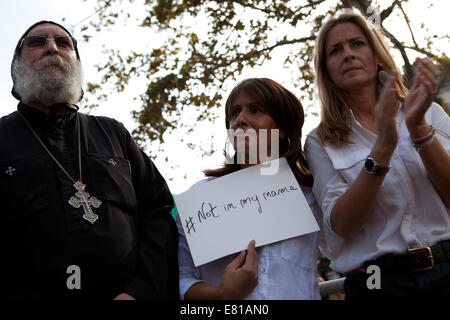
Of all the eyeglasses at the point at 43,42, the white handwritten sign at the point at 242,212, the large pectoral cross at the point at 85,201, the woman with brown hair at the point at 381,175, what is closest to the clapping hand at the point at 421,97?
the woman with brown hair at the point at 381,175

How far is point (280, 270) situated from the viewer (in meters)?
2.10

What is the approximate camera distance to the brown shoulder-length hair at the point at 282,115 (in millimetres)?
2420

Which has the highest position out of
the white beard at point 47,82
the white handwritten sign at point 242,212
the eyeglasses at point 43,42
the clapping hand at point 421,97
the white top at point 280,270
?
the eyeglasses at point 43,42

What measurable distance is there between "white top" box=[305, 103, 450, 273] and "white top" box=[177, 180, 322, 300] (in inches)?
4.6

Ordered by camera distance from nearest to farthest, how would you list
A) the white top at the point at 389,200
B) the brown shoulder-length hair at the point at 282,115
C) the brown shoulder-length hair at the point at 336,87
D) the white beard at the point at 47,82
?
the white top at the point at 389,200 → the brown shoulder-length hair at the point at 336,87 → the brown shoulder-length hair at the point at 282,115 → the white beard at the point at 47,82

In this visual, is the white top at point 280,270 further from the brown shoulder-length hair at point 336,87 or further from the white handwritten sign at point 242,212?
the brown shoulder-length hair at point 336,87

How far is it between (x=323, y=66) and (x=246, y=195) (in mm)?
837

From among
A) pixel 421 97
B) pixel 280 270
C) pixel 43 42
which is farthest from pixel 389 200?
pixel 43 42

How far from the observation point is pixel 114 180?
2.27m

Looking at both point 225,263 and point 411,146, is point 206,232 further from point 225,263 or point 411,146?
point 411,146

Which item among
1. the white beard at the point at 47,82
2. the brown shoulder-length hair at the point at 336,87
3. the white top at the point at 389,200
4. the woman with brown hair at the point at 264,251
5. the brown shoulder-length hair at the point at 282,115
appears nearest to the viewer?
the white top at the point at 389,200

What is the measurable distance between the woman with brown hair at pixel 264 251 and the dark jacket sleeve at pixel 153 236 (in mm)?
68
